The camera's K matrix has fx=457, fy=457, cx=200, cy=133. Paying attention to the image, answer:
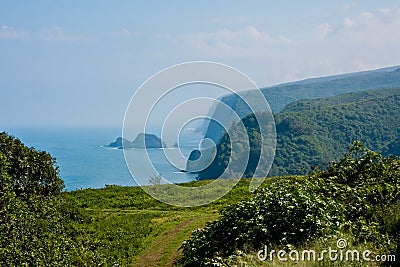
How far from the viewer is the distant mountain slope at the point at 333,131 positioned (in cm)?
7319

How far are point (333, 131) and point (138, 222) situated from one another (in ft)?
270

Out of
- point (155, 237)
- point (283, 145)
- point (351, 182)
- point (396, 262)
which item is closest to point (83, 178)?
point (283, 145)

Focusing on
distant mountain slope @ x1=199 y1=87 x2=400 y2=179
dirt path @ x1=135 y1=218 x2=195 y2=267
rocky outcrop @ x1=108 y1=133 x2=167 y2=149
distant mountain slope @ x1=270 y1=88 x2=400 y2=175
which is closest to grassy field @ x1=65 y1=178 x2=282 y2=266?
dirt path @ x1=135 y1=218 x2=195 y2=267

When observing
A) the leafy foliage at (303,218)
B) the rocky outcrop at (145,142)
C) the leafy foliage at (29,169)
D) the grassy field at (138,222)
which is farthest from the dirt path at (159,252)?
the leafy foliage at (29,169)

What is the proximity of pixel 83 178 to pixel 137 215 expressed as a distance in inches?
1681

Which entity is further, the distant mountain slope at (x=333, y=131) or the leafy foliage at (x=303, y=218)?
the distant mountain slope at (x=333, y=131)

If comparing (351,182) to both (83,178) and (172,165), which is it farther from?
(83,178)

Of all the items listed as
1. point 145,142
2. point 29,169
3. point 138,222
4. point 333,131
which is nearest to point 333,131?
point 333,131

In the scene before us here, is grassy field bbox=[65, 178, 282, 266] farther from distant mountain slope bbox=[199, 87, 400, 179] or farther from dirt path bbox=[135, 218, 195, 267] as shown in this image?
distant mountain slope bbox=[199, 87, 400, 179]

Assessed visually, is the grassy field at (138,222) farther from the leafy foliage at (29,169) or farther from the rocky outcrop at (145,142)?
the rocky outcrop at (145,142)

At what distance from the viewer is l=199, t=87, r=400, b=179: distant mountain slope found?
73188 millimetres

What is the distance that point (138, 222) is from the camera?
16.1 m

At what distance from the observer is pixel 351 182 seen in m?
11.7

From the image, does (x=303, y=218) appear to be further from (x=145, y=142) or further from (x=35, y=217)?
(x=35, y=217)
